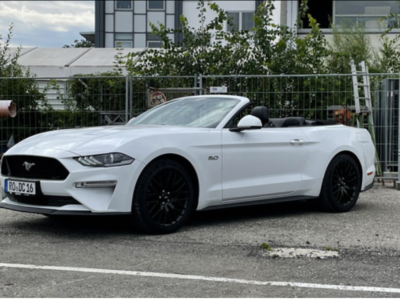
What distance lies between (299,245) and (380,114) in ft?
21.5

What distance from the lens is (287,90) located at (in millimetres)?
11039

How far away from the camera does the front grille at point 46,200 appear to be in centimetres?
564

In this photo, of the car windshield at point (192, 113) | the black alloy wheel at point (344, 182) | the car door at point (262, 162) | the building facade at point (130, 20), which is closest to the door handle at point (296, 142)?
the car door at point (262, 162)

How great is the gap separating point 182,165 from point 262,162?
3.43 feet

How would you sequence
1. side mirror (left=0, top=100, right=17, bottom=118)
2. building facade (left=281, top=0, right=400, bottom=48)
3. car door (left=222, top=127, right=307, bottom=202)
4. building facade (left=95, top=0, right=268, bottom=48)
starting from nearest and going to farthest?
car door (left=222, top=127, right=307, bottom=202)
side mirror (left=0, top=100, right=17, bottom=118)
building facade (left=281, top=0, right=400, bottom=48)
building facade (left=95, top=0, right=268, bottom=48)

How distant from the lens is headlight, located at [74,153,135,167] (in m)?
5.59

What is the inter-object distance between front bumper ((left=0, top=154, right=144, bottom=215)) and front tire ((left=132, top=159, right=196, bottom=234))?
0.11 m

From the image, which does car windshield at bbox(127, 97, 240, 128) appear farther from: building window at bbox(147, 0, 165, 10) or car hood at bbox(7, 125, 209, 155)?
building window at bbox(147, 0, 165, 10)

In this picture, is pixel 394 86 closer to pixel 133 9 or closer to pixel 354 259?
pixel 354 259

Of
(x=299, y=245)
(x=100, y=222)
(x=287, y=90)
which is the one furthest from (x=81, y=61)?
(x=299, y=245)

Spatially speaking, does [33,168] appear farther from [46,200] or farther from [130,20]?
[130,20]

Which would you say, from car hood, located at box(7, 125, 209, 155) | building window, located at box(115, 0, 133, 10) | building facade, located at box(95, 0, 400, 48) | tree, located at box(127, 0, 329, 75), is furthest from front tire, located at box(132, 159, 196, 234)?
building window, located at box(115, 0, 133, 10)

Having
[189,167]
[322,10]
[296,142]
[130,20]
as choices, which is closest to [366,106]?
[296,142]

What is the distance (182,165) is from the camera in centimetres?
612
